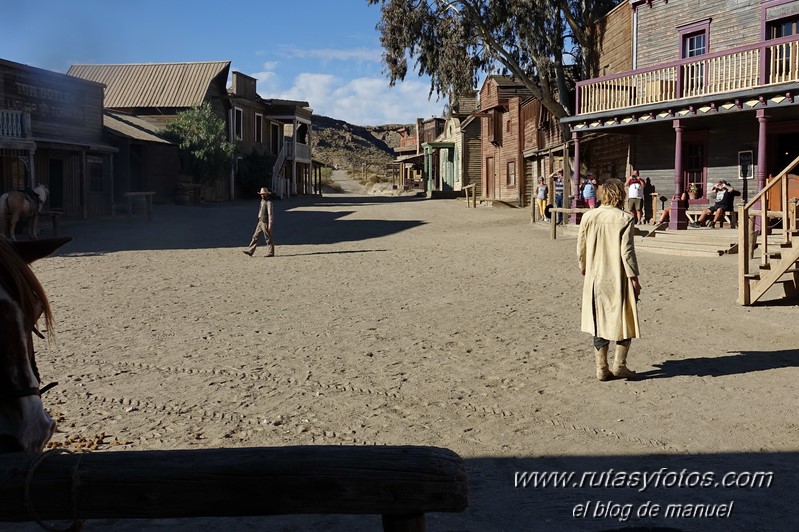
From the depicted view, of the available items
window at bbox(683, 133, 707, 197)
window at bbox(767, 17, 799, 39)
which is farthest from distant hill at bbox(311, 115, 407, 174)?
window at bbox(767, 17, 799, 39)

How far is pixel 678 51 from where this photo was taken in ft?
82.0

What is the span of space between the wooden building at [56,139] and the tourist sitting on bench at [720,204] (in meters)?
18.7

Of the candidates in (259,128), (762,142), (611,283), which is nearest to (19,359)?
(611,283)

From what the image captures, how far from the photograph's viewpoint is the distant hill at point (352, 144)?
105 meters

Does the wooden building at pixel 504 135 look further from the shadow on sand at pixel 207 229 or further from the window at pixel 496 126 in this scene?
the shadow on sand at pixel 207 229

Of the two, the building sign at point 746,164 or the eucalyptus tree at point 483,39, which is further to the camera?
the eucalyptus tree at point 483,39

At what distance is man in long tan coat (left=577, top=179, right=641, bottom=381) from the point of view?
6.98 metres

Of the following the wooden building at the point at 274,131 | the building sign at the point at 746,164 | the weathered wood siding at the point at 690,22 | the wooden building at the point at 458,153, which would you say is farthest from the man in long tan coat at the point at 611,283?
the wooden building at the point at 458,153

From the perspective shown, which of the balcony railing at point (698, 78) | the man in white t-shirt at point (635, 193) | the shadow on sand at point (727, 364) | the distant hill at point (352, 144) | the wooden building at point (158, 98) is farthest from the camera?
the distant hill at point (352, 144)

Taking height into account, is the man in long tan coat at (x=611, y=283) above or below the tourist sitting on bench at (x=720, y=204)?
below

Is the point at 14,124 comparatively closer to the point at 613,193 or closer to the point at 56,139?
the point at 56,139

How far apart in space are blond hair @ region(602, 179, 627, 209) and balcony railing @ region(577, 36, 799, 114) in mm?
13894

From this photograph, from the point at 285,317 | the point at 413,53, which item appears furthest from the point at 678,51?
the point at 285,317

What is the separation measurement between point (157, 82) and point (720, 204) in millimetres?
30197
